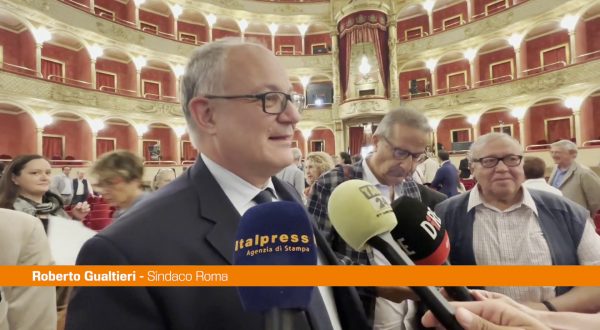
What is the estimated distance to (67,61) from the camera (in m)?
14.6

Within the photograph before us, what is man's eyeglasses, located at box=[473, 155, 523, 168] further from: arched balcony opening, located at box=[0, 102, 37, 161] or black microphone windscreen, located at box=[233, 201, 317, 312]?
arched balcony opening, located at box=[0, 102, 37, 161]

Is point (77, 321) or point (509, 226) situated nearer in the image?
point (77, 321)

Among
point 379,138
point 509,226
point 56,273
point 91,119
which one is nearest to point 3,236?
point 56,273

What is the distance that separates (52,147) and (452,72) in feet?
63.1

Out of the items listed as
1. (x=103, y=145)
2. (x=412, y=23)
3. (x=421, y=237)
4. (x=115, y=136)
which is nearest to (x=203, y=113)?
(x=421, y=237)

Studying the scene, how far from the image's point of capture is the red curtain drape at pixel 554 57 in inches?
570

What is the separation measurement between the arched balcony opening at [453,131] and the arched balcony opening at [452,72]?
5.12ft

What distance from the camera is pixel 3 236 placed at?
1582 mm

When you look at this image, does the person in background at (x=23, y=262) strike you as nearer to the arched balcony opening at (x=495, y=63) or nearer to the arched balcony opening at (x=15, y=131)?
the arched balcony opening at (x=15, y=131)

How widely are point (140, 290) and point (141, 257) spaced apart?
0.08 metres

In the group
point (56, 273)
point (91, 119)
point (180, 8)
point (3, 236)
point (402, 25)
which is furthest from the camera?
point (402, 25)

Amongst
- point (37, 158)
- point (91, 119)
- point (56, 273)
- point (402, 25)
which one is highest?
point (402, 25)

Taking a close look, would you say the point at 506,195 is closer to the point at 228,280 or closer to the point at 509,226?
the point at 509,226

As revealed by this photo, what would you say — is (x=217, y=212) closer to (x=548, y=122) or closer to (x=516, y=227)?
(x=516, y=227)
